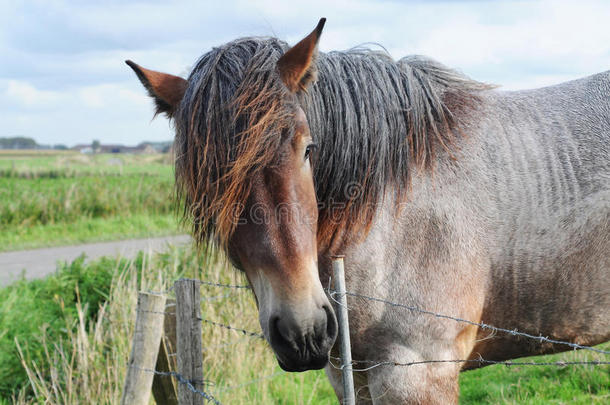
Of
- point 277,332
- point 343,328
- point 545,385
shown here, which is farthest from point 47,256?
point 277,332

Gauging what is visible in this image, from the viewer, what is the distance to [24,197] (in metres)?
15.5

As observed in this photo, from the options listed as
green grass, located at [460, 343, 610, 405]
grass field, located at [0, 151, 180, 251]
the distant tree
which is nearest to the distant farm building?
the distant tree

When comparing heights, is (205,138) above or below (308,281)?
above

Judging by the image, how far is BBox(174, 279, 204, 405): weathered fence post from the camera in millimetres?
2803

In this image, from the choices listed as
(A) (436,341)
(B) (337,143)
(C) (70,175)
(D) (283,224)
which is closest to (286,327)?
(D) (283,224)

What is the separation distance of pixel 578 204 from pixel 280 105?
151 cm

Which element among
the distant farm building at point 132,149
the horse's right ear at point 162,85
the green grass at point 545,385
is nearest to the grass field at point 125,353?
the green grass at point 545,385

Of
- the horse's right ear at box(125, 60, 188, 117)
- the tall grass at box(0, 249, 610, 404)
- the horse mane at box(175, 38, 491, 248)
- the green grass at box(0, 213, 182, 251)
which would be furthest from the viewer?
the green grass at box(0, 213, 182, 251)

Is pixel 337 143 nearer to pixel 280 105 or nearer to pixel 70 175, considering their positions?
pixel 280 105

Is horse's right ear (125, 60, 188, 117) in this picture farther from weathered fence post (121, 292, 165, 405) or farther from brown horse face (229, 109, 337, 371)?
weathered fence post (121, 292, 165, 405)

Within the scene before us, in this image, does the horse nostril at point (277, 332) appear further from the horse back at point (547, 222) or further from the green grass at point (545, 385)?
the green grass at point (545, 385)

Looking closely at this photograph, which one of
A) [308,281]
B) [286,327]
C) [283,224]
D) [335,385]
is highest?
[283,224]

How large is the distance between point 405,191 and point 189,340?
143cm

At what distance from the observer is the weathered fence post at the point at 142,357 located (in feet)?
10.4
